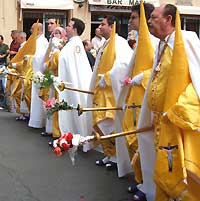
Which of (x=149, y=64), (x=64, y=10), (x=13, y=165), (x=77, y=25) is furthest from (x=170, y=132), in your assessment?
(x=64, y=10)

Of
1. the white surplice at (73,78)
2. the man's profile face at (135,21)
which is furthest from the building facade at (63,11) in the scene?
the man's profile face at (135,21)

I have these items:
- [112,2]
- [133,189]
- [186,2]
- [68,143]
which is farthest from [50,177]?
[186,2]

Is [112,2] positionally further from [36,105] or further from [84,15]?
[36,105]

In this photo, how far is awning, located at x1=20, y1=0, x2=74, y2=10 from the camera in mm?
19328

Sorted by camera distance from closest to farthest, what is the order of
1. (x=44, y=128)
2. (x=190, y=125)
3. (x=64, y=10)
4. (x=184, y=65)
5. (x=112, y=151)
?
(x=190, y=125)
(x=184, y=65)
(x=112, y=151)
(x=44, y=128)
(x=64, y=10)

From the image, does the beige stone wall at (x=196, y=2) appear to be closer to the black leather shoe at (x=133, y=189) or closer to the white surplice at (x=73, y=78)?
the white surplice at (x=73, y=78)

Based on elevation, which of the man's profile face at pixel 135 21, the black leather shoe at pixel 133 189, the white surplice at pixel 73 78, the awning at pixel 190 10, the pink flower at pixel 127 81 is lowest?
the black leather shoe at pixel 133 189

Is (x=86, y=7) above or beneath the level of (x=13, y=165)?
above

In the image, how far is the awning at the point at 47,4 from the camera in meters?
19.3

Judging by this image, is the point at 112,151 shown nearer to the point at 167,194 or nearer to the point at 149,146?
the point at 149,146

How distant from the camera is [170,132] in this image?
383 centimetres

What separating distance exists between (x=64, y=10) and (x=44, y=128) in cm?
1182

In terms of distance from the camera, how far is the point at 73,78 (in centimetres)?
771

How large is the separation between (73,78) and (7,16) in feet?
41.5
